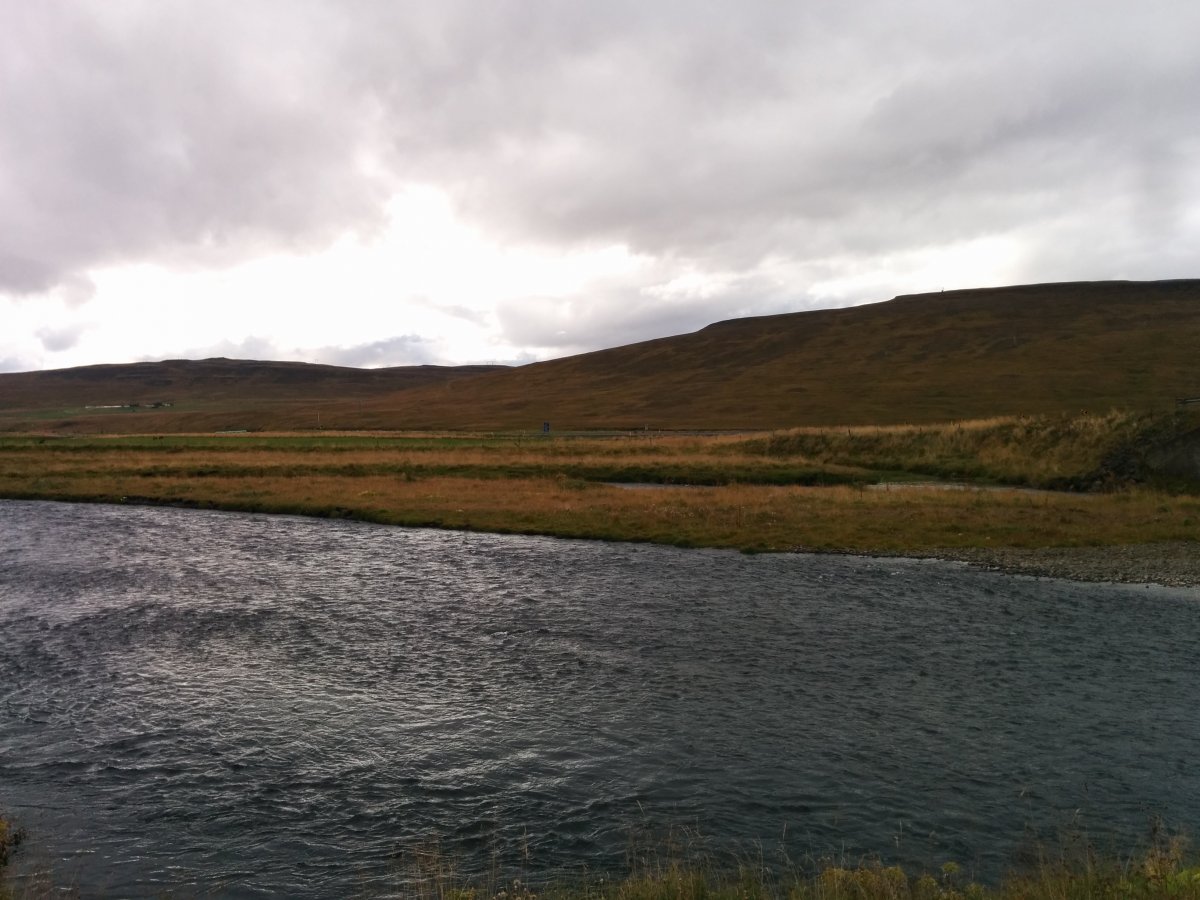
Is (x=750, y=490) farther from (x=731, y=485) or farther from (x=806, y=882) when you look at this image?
(x=806, y=882)

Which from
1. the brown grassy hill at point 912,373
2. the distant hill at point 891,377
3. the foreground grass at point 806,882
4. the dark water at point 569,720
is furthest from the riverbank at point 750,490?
the brown grassy hill at point 912,373

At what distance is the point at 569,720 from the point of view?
1494 centimetres

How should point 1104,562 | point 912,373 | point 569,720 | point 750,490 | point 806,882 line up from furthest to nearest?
point 912,373 → point 750,490 → point 1104,562 → point 569,720 → point 806,882

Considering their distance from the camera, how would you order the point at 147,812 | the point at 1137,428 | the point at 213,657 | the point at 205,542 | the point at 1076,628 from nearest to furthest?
1. the point at 147,812
2. the point at 213,657
3. the point at 1076,628
4. the point at 205,542
5. the point at 1137,428

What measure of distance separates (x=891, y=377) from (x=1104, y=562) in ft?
399

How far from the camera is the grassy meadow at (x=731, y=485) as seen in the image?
3394 centimetres

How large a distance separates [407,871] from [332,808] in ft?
7.15

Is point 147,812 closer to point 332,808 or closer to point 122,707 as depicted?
A: point 332,808

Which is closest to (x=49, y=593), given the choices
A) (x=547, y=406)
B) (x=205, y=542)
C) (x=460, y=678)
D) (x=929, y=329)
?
(x=205, y=542)

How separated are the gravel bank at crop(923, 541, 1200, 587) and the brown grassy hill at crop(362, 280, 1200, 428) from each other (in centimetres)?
7688

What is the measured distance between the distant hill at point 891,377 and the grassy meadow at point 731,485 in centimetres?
5130

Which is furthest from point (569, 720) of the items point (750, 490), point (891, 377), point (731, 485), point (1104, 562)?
point (891, 377)

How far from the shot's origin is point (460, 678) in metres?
17.2

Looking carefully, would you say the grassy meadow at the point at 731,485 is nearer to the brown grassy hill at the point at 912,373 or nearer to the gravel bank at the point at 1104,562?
the gravel bank at the point at 1104,562
